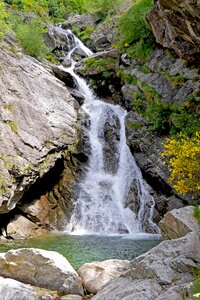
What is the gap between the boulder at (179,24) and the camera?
44.9 ft

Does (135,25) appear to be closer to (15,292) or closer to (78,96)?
(78,96)

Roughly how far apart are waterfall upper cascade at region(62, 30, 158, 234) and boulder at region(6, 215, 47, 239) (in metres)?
1.83

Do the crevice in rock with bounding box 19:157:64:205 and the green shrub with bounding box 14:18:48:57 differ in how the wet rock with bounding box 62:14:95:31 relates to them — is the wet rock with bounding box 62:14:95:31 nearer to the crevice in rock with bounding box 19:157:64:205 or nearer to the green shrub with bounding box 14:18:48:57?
the green shrub with bounding box 14:18:48:57

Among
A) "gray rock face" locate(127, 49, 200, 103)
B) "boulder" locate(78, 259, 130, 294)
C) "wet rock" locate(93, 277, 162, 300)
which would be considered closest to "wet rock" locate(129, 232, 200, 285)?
"wet rock" locate(93, 277, 162, 300)

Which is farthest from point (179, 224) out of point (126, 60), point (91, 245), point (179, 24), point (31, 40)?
point (31, 40)

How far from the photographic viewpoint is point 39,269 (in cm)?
1023

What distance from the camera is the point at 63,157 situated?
22094 millimetres

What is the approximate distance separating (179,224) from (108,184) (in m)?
11.2

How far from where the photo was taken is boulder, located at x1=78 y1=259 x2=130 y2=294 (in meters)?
9.84

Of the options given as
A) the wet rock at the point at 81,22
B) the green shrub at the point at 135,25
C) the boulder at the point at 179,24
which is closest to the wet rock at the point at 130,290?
the boulder at the point at 179,24

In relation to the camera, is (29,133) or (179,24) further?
(29,133)

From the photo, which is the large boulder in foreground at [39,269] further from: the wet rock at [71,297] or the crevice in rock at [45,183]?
the crevice in rock at [45,183]

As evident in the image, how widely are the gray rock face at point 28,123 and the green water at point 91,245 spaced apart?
2.54 m

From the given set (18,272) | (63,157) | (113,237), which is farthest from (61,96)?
(18,272)
